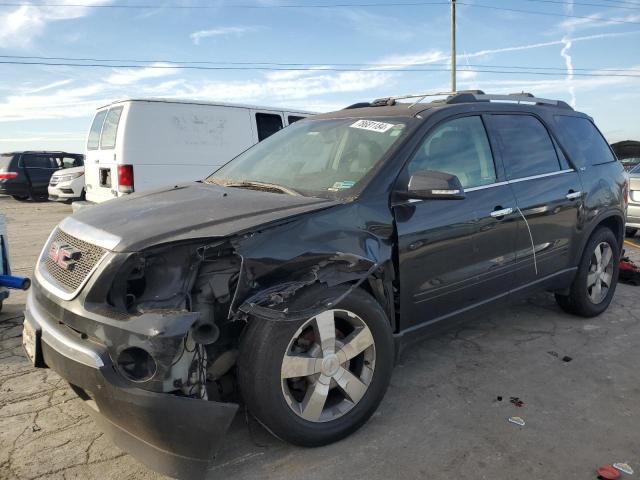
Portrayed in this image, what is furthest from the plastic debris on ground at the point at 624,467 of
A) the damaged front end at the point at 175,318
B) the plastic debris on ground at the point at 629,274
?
the plastic debris on ground at the point at 629,274

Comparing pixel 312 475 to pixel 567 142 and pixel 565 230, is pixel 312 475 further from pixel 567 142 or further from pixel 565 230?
pixel 567 142

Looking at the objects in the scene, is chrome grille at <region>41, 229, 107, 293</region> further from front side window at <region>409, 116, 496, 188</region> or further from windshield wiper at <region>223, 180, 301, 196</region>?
front side window at <region>409, 116, 496, 188</region>

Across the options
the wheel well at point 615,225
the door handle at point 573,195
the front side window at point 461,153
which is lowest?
the wheel well at point 615,225

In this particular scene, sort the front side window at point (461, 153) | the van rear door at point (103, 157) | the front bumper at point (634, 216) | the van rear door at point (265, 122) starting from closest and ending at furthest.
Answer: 1. the front side window at point (461, 153)
2. the van rear door at point (103, 157)
3. the front bumper at point (634, 216)
4. the van rear door at point (265, 122)

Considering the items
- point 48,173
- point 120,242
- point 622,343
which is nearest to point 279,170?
point 120,242

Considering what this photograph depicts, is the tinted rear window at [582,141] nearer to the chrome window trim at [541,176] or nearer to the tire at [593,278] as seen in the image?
the chrome window trim at [541,176]

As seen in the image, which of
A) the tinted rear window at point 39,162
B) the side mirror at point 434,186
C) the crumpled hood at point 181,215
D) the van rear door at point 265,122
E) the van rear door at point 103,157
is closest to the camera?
the crumpled hood at point 181,215

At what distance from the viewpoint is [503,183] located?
3678mm

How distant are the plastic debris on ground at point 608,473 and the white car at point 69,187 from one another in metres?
13.6

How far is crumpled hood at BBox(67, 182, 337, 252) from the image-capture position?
237 centimetres

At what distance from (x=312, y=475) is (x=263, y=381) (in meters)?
0.52

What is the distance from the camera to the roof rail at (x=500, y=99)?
373 cm

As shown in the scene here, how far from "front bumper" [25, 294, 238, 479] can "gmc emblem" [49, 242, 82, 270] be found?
0.33 meters

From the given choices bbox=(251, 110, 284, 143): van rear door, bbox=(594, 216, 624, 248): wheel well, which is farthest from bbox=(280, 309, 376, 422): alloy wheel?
bbox=(251, 110, 284, 143): van rear door
